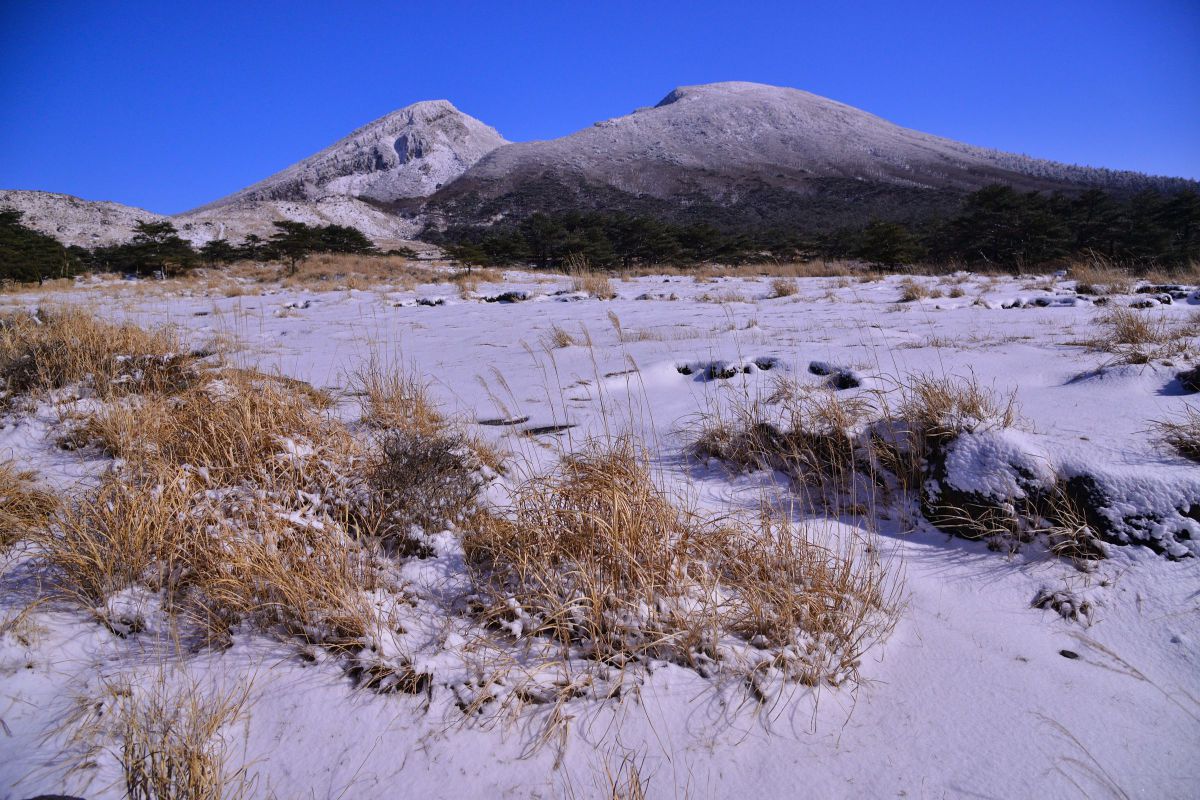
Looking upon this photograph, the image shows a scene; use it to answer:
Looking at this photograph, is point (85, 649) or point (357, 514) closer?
point (85, 649)

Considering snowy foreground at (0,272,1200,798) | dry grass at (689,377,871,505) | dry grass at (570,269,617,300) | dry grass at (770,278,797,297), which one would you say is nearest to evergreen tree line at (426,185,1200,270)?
dry grass at (570,269,617,300)

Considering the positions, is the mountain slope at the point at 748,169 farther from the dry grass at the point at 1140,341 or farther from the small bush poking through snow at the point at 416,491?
the small bush poking through snow at the point at 416,491

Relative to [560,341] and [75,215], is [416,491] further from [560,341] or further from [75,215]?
[75,215]

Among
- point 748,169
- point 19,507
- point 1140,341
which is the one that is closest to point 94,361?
point 19,507

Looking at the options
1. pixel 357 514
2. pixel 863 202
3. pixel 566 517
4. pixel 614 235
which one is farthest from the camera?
pixel 863 202

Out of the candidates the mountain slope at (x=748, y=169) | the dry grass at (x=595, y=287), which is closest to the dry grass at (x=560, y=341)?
the dry grass at (x=595, y=287)

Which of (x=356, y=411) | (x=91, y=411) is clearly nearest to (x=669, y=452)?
(x=356, y=411)

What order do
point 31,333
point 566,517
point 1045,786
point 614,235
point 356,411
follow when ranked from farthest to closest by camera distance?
point 614,235, point 31,333, point 356,411, point 566,517, point 1045,786

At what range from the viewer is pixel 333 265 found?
18.5 meters

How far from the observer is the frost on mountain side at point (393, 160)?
79.1m

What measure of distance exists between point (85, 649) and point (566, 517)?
136 centimetres

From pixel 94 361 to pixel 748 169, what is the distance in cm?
6814

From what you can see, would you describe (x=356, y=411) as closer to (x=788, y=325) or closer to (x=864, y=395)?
(x=864, y=395)

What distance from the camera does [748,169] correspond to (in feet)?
206
